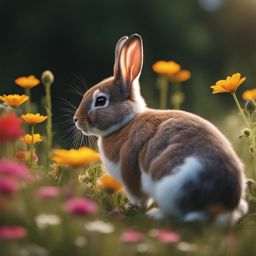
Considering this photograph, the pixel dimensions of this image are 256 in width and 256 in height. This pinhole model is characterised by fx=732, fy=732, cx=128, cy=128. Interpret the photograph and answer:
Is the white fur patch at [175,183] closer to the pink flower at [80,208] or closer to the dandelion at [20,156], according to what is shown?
the dandelion at [20,156]

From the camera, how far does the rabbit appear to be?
13.7ft

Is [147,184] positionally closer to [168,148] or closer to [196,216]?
[168,148]

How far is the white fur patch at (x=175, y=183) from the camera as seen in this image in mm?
4156

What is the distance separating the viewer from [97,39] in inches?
412

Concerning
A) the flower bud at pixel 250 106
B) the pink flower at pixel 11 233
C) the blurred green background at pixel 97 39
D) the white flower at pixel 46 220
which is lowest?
the pink flower at pixel 11 233

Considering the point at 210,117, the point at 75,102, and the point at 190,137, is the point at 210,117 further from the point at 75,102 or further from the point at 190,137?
the point at 190,137

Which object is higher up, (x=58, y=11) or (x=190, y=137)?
(x=58, y=11)

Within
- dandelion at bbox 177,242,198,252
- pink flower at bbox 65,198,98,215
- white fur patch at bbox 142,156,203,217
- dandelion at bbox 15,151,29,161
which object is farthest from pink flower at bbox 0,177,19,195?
dandelion at bbox 15,151,29,161

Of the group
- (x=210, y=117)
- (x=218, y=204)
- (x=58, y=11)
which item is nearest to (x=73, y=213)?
(x=218, y=204)

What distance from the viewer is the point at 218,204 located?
4.19 m

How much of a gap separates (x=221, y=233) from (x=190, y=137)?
2.75 ft

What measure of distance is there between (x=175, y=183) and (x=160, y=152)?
352 millimetres

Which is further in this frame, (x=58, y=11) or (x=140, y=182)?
(x=58, y=11)

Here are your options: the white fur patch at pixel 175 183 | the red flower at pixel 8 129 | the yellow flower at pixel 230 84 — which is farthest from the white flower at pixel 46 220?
the yellow flower at pixel 230 84
